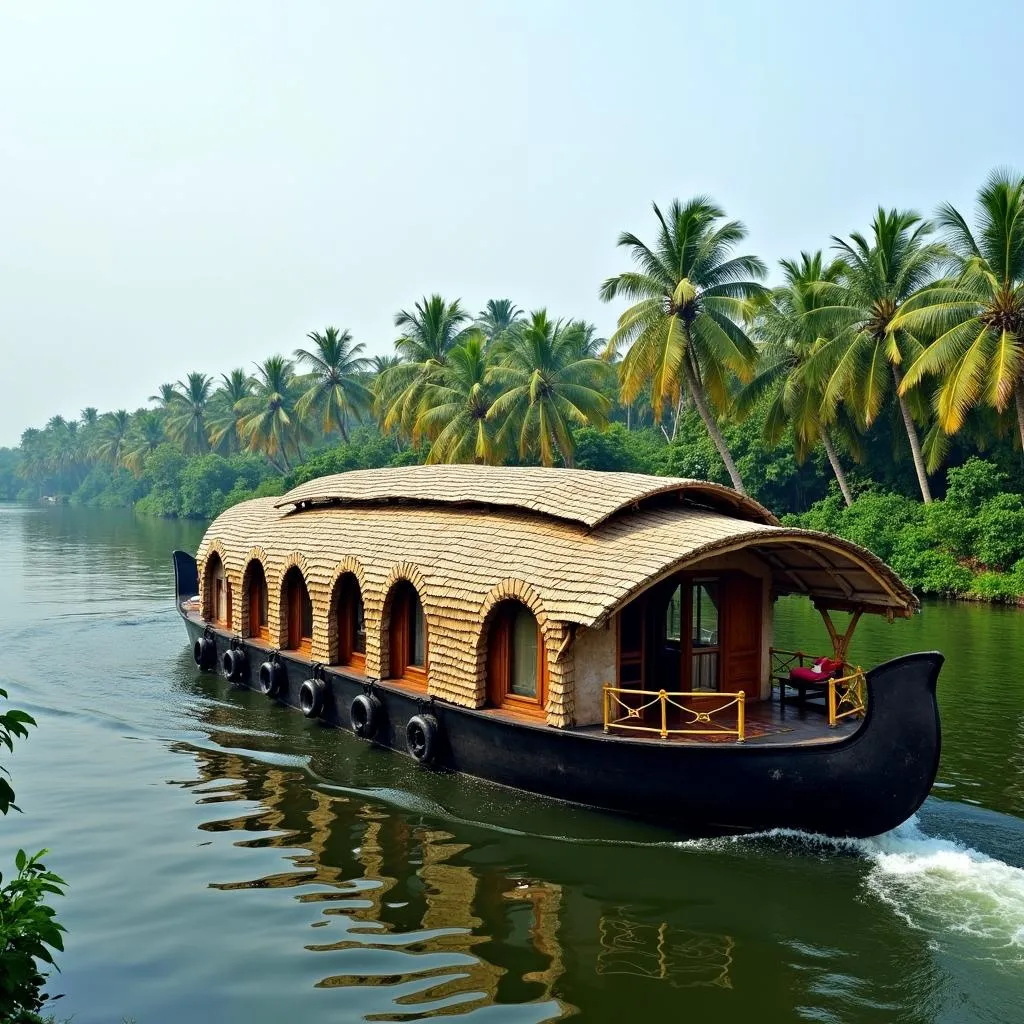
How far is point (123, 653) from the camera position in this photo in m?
16.5

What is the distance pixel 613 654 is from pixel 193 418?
6198 cm

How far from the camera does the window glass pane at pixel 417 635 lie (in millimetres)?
10555

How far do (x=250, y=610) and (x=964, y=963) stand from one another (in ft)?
32.5

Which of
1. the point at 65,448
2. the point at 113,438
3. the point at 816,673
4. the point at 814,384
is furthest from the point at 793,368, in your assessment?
the point at 65,448

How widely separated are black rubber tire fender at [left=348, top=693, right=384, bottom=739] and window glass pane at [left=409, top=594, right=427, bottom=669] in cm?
55

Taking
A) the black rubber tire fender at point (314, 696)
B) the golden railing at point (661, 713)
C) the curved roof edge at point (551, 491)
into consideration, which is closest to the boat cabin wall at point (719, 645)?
the golden railing at point (661, 713)

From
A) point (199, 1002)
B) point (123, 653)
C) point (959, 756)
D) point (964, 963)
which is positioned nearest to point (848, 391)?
point (959, 756)

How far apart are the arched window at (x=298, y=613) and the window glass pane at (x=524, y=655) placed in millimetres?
3970

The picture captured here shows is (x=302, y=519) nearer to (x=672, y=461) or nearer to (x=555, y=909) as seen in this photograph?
(x=555, y=909)

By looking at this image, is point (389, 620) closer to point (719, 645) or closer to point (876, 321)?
point (719, 645)

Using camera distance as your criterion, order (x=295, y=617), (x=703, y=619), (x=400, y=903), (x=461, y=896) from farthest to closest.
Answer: (x=295, y=617)
(x=703, y=619)
(x=461, y=896)
(x=400, y=903)

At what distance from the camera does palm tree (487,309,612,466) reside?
27.9 metres

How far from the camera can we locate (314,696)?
11.6 meters

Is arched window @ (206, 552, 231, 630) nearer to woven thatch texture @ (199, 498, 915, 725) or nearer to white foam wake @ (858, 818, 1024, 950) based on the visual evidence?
woven thatch texture @ (199, 498, 915, 725)
